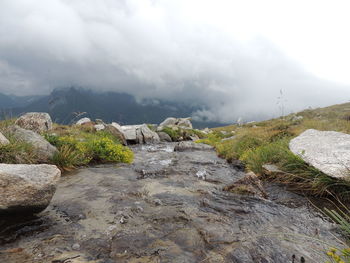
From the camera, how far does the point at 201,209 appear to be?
5098 mm

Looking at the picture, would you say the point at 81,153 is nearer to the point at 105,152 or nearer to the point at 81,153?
the point at 81,153

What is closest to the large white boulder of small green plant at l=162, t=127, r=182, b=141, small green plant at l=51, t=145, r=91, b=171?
small green plant at l=162, t=127, r=182, b=141

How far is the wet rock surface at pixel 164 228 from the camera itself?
10.5ft

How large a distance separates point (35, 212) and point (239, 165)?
9794 millimetres

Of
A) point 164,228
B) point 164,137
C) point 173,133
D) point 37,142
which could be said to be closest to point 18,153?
point 37,142

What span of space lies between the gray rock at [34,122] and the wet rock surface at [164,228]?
8658 mm

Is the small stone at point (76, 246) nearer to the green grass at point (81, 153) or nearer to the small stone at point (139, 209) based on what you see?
the small stone at point (139, 209)

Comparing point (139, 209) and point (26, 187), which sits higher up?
point (26, 187)

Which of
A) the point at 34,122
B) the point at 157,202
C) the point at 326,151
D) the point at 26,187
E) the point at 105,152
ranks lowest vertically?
the point at 157,202

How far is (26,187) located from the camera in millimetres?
3729

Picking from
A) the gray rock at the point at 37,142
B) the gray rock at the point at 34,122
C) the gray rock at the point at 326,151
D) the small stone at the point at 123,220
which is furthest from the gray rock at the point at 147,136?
the small stone at the point at 123,220

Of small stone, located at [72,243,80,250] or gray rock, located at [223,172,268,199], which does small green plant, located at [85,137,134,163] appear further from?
small stone, located at [72,243,80,250]

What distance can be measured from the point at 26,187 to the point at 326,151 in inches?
337

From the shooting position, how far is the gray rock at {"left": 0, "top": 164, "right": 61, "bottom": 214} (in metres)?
3.55
